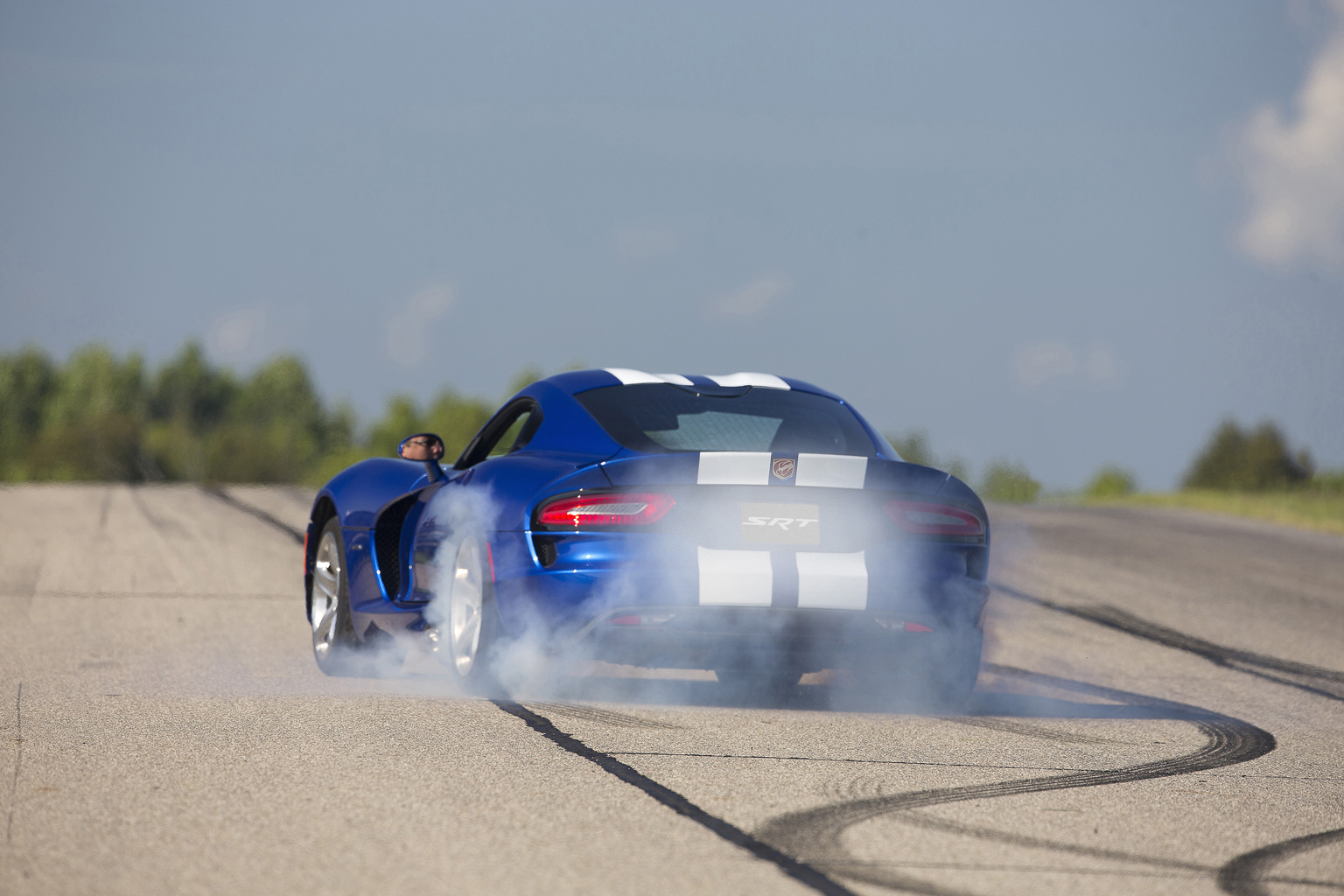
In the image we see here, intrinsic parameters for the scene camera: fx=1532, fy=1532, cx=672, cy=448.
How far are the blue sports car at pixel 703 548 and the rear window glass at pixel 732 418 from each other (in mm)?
11

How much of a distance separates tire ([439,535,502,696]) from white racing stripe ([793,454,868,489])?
1.31m

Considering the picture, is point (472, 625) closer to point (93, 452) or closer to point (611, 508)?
point (611, 508)

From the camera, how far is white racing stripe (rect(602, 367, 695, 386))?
22.1 feet

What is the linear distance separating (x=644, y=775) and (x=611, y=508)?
4.32ft

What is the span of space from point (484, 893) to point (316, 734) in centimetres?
218

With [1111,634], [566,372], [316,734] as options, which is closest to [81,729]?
[316,734]

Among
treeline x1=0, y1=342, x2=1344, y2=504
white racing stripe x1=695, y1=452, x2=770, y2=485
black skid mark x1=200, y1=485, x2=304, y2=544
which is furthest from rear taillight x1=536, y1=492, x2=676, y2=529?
treeline x1=0, y1=342, x2=1344, y2=504

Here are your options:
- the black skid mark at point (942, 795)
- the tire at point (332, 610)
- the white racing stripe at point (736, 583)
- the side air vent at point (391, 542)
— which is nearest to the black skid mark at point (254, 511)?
the tire at point (332, 610)

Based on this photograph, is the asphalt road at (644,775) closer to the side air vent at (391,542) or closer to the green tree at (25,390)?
the side air vent at (391,542)

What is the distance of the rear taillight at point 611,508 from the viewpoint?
582 cm

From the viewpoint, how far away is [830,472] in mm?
5891

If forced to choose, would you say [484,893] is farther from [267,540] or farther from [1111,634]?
[267,540]

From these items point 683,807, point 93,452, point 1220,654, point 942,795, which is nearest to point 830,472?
point 942,795

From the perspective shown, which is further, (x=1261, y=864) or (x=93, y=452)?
(x=93, y=452)
